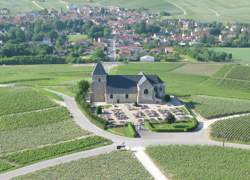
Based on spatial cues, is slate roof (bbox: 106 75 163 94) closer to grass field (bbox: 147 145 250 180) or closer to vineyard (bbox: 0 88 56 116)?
vineyard (bbox: 0 88 56 116)

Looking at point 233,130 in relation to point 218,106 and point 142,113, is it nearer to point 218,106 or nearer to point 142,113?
point 218,106

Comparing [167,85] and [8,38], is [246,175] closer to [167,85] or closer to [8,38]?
[167,85]

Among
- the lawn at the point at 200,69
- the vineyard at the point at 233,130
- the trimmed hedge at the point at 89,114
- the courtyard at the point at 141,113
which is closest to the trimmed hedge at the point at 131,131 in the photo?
the courtyard at the point at 141,113

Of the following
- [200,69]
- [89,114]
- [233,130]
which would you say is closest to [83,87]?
[89,114]

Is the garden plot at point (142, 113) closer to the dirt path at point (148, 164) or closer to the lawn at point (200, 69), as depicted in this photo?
the dirt path at point (148, 164)

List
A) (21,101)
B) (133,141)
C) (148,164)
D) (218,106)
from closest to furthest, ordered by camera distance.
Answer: (148,164) → (133,141) → (218,106) → (21,101)

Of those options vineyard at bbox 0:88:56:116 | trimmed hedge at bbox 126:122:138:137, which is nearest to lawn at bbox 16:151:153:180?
trimmed hedge at bbox 126:122:138:137
